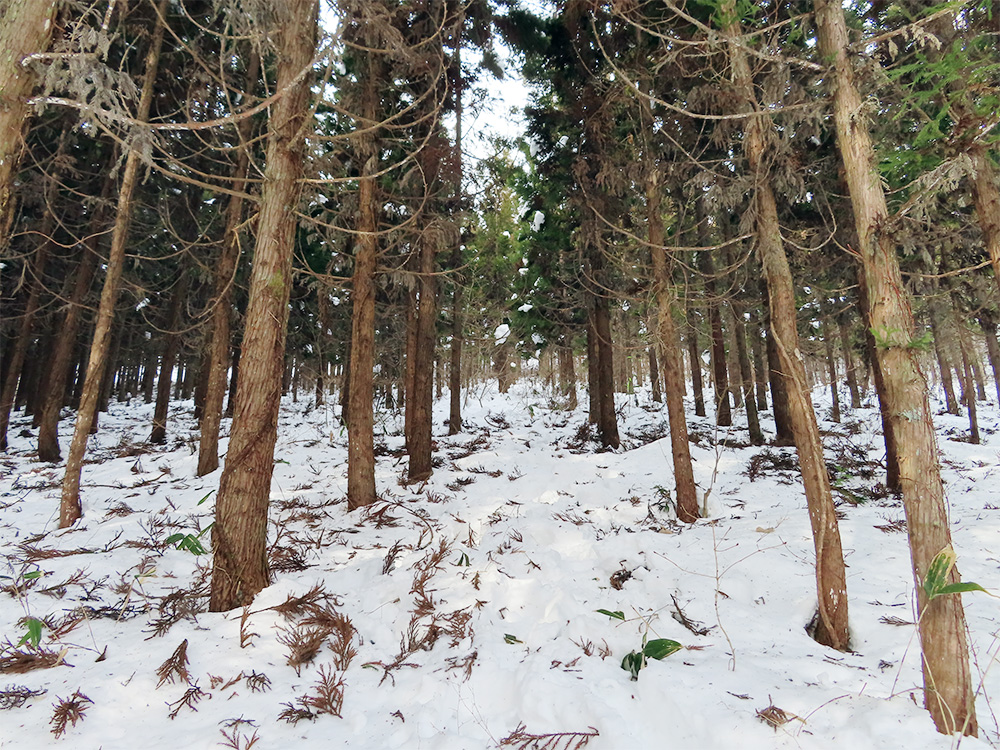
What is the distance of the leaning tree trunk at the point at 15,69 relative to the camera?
2822 millimetres

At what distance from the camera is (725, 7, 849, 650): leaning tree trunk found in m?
3.81

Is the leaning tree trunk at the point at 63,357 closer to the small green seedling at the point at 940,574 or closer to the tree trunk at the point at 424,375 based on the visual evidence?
the tree trunk at the point at 424,375

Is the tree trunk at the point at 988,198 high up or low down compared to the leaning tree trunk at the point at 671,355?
up

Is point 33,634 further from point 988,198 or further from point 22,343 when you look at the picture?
point 22,343

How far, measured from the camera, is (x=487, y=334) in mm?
22016

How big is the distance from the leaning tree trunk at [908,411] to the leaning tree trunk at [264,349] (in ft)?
14.4

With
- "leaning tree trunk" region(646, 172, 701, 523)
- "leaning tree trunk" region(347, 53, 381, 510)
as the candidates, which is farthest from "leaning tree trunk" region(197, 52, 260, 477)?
"leaning tree trunk" region(646, 172, 701, 523)

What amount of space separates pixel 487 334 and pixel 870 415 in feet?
56.0

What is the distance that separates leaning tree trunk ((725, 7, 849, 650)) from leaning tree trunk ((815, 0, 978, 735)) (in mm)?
694

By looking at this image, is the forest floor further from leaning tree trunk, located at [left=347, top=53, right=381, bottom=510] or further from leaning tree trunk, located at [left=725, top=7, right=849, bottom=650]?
leaning tree trunk, located at [left=347, top=53, right=381, bottom=510]

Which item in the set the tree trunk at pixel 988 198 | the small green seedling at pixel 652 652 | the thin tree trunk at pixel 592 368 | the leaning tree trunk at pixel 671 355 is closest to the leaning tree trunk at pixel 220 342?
the leaning tree trunk at pixel 671 355

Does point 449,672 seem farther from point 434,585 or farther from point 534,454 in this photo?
point 534,454

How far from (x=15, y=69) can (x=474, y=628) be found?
5.11 meters

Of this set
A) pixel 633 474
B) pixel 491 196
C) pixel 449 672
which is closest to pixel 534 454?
pixel 633 474
